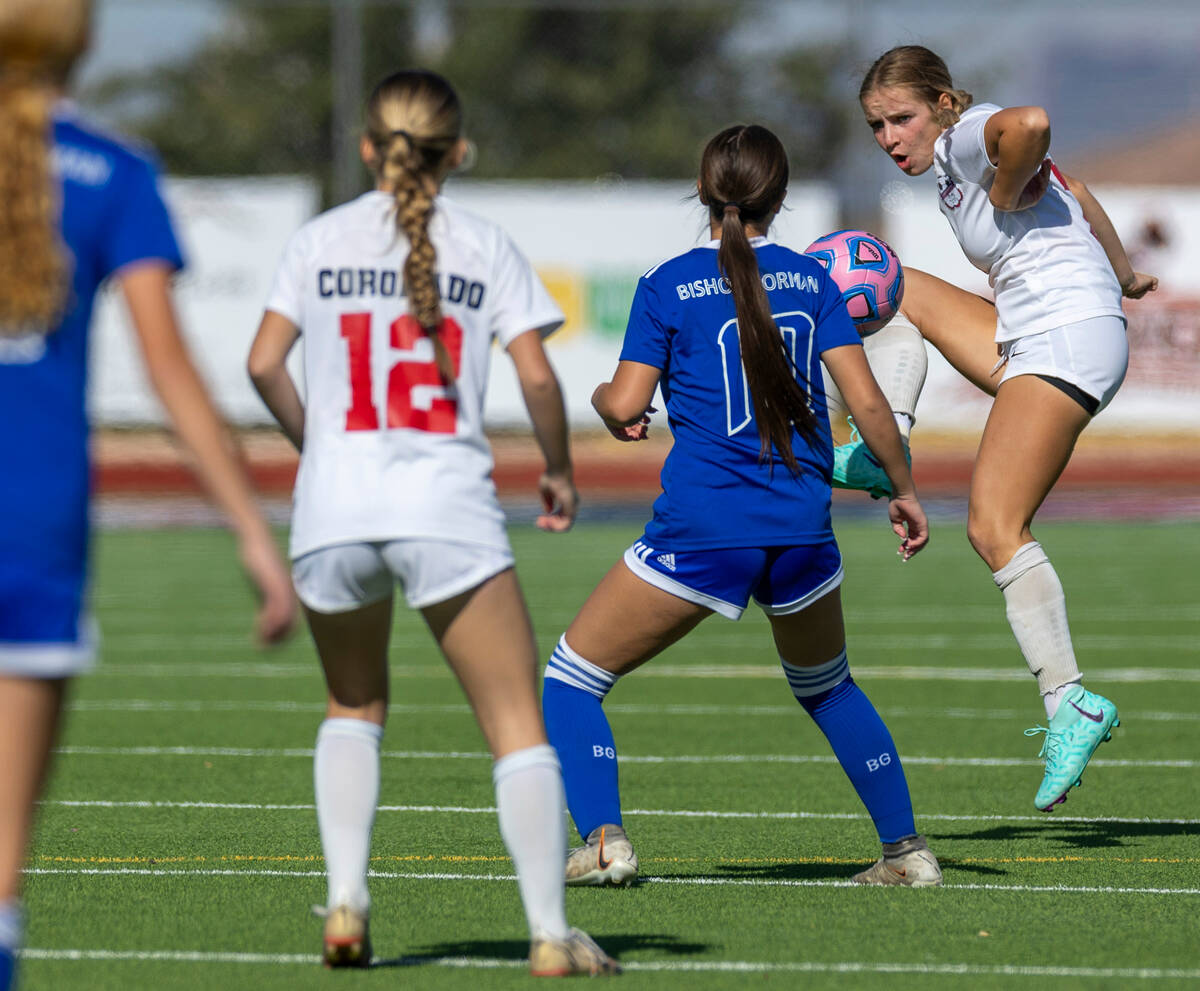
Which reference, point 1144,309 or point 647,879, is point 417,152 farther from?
point 1144,309

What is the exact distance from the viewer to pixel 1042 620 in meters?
6.37

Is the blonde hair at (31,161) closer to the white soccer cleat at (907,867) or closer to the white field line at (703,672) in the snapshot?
the white soccer cleat at (907,867)

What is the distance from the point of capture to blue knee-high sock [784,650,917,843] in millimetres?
5969

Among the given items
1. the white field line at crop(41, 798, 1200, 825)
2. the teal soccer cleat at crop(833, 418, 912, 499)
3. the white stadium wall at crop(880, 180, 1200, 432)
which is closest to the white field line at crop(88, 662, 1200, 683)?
the white field line at crop(41, 798, 1200, 825)

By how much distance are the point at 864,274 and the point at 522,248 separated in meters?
23.3

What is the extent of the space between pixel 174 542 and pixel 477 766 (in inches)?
569

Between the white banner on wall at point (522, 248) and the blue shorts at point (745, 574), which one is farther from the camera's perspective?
the white banner on wall at point (522, 248)

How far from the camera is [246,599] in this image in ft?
52.9

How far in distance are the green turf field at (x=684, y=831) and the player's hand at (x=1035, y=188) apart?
2.04m

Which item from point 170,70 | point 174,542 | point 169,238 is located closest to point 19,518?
point 169,238

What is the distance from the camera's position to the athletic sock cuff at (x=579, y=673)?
5.97m

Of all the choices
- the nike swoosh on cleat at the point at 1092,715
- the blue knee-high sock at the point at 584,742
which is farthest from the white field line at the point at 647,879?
the nike swoosh on cleat at the point at 1092,715

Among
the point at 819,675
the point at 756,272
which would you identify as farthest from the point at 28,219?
the point at 819,675

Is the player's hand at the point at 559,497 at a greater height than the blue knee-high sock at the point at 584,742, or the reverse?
the player's hand at the point at 559,497
